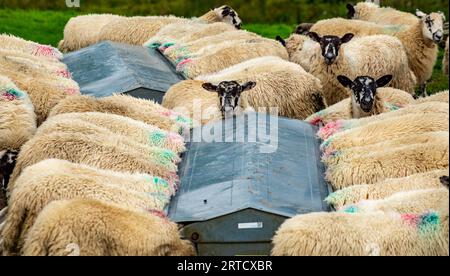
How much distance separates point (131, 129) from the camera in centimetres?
1009

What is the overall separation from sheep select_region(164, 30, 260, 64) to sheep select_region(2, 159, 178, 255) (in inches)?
235

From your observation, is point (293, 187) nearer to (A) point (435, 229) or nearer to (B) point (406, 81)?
(A) point (435, 229)

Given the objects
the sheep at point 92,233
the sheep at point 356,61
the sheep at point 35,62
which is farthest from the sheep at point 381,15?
the sheep at point 92,233

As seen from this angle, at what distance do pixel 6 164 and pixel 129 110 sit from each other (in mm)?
1760

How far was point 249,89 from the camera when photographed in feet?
38.2

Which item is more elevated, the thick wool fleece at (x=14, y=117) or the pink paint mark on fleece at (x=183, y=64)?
the thick wool fleece at (x=14, y=117)

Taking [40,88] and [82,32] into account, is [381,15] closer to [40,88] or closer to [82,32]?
[82,32]

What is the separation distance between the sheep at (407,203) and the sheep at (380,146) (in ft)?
4.09

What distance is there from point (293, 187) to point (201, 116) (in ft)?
8.08

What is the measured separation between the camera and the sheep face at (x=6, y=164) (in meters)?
9.47

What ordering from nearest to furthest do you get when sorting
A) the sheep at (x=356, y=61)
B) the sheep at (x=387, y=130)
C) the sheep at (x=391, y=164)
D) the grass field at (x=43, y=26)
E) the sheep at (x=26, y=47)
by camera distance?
the sheep at (x=391, y=164)
the sheep at (x=387, y=130)
the sheep at (x=356, y=61)
the sheep at (x=26, y=47)
the grass field at (x=43, y=26)

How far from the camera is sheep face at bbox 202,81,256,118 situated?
435 inches

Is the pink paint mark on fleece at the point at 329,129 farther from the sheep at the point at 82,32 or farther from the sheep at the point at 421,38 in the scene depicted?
the sheep at the point at 82,32
